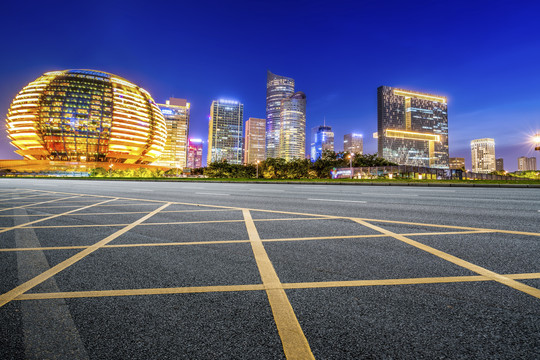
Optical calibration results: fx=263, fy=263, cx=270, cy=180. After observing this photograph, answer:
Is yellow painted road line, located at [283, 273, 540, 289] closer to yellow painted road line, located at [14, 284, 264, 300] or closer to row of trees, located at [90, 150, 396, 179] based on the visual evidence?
yellow painted road line, located at [14, 284, 264, 300]

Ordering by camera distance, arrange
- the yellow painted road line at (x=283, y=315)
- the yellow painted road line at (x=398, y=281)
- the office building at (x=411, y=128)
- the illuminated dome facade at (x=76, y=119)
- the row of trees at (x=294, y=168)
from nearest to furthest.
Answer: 1. the yellow painted road line at (x=283, y=315)
2. the yellow painted road line at (x=398, y=281)
3. the row of trees at (x=294, y=168)
4. the illuminated dome facade at (x=76, y=119)
5. the office building at (x=411, y=128)

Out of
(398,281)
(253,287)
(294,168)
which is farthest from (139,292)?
(294,168)

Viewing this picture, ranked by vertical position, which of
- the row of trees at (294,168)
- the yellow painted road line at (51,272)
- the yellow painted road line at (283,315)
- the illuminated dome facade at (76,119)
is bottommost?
the yellow painted road line at (283,315)

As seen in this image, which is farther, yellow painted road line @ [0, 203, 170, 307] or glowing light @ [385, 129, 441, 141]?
glowing light @ [385, 129, 441, 141]

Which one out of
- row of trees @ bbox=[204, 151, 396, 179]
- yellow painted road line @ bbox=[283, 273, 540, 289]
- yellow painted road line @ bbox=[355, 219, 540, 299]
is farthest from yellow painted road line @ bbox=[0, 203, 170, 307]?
row of trees @ bbox=[204, 151, 396, 179]

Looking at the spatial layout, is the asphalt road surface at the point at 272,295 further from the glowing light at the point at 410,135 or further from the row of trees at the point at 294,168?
the glowing light at the point at 410,135

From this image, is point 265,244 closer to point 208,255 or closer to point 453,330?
point 208,255

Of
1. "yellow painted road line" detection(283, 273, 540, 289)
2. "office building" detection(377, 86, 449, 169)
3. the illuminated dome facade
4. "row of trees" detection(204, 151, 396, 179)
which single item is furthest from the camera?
"office building" detection(377, 86, 449, 169)

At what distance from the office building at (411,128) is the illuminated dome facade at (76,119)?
527 feet

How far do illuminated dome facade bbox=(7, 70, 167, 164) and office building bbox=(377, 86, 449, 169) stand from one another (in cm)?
16050

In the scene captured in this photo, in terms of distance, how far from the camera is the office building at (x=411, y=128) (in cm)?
18762

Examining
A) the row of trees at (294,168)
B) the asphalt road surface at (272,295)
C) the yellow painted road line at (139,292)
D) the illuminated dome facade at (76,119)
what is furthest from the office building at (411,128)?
the yellow painted road line at (139,292)

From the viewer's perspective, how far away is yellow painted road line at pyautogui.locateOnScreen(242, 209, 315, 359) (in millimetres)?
1666

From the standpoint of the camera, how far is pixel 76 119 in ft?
387
